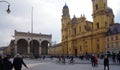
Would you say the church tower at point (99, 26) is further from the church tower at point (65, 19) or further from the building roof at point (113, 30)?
the church tower at point (65, 19)

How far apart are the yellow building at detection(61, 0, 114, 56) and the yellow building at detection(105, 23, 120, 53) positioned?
4.02 ft

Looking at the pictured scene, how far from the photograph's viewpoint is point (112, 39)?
6944cm

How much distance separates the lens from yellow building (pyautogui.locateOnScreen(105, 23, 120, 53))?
2662 inches

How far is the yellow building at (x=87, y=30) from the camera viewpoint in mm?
71688

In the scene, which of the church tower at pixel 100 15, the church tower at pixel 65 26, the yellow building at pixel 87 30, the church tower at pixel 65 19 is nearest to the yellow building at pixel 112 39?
the yellow building at pixel 87 30

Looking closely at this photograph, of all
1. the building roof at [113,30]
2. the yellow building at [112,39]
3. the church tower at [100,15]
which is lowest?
the yellow building at [112,39]

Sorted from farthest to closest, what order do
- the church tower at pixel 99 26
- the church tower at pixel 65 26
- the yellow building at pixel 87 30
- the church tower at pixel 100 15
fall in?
the church tower at pixel 65 26 < the yellow building at pixel 87 30 < the church tower at pixel 100 15 < the church tower at pixel 99 26

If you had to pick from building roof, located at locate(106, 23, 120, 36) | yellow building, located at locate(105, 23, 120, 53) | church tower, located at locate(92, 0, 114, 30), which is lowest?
yellow building, located at locate(105, 23, 120, 53)

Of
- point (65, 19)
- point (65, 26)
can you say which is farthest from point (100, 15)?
point (65, 19)

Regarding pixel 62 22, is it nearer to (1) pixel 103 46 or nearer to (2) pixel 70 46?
(2) pixel 70 46

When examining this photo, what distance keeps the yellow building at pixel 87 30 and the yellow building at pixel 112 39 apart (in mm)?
1225

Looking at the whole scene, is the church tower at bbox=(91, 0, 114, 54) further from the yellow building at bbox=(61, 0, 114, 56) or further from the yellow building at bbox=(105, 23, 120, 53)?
the yellow building at bbox=(105, 23, 120, 53)

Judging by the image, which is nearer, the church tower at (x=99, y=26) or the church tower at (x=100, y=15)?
the church tower at (x=99, y=26)

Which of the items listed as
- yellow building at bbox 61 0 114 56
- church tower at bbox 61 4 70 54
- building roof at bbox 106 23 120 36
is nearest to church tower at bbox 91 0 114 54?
yellow building at bbox 61 0 114 56
